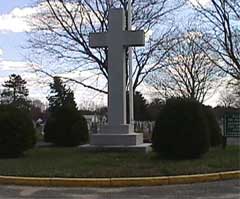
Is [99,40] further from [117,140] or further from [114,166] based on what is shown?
[114,166]

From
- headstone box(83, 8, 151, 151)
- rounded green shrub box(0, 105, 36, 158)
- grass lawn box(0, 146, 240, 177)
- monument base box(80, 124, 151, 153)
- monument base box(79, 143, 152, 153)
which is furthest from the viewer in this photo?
headstone box(83, 8, 151, 151)

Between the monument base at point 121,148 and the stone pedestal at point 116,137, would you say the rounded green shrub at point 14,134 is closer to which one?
the monument base at point 121,148

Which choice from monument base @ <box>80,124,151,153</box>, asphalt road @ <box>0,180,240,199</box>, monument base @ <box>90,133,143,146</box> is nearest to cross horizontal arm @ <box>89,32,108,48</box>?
monument base @ <box>80,124,151,153</box>

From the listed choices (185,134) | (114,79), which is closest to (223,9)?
(114,79)

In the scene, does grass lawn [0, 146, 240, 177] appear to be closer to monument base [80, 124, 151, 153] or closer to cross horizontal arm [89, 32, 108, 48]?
monument base [80, 124, 151, 153]

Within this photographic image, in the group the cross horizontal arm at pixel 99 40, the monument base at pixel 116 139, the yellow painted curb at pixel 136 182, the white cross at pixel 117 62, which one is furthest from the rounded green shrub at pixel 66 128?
the yellow painted curb at pixel 136 182

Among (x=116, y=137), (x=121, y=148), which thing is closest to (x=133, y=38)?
(x=116, y=137)

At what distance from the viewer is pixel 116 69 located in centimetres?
1856

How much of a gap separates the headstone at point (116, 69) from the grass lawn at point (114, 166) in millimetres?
2587

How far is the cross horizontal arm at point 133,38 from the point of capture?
60.6ft

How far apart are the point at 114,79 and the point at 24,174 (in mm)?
7431

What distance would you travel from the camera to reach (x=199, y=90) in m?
46.2

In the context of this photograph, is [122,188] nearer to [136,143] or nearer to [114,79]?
[136,143]

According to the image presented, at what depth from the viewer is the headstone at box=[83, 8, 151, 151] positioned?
1816cm
